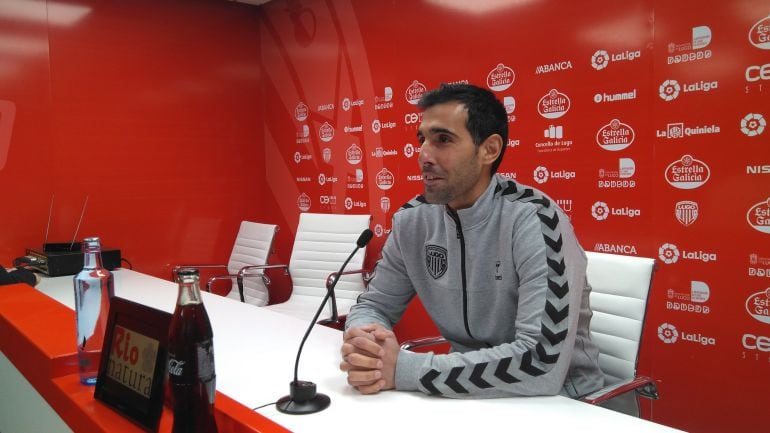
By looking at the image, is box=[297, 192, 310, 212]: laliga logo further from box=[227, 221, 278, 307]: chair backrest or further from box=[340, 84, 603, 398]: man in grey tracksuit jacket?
box=[340, 84, 603, 398]: man in grey tracksuit jacket

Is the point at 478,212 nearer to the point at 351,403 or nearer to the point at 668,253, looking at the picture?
the point at 351,403

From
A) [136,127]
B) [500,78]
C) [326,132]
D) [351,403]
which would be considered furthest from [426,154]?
[136,127]

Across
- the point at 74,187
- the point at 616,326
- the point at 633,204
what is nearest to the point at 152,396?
the point at 616,326

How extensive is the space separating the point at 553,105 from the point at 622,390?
165cm

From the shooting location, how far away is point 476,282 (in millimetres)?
1582

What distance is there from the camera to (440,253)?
167 centimetres

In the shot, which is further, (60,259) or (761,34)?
(60,259)

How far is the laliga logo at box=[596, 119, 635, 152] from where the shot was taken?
2.56 m

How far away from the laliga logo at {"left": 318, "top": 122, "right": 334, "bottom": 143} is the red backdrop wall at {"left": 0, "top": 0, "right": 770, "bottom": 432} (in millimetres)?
18

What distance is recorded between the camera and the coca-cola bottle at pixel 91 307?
4.30 feet

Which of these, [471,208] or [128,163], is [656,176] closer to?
[471,208]

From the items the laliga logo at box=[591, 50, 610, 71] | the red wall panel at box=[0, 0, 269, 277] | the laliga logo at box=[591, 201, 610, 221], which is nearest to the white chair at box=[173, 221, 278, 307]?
the red wall panel at box=[0, 0, 269, 277]

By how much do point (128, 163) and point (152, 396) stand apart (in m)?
3.36

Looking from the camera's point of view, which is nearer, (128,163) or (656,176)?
(656,176)
